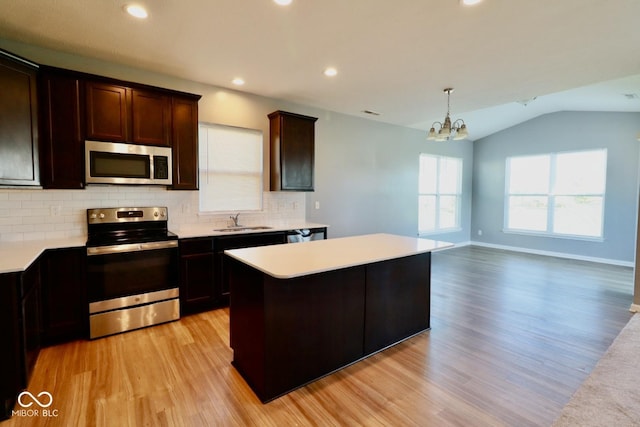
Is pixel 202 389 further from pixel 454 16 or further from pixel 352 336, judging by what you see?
pixel 454 16

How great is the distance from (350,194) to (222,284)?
2704 millimetres

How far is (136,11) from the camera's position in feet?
7.32

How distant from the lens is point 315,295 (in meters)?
2.12

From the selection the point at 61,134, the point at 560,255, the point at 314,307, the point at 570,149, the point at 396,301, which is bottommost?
the point at 560,255

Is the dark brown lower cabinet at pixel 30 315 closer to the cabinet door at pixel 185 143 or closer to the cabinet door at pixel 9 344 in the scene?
the cabinet door at pixel 9 344

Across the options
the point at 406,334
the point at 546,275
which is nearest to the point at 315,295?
the point at 406,334

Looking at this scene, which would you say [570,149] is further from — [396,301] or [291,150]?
[396,301]

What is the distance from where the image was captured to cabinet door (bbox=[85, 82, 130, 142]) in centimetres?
283

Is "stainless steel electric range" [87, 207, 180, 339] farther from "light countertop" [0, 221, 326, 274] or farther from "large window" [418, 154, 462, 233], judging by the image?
"large window" [418, 154, 462, 233]

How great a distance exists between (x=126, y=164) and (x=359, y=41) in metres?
2.51

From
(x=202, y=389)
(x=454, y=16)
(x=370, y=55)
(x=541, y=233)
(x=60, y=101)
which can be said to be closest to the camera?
(x=202, y=389)

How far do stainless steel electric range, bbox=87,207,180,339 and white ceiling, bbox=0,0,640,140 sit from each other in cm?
162

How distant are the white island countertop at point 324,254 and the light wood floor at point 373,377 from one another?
0.86 meters

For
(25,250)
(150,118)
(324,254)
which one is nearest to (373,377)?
(324,254)
